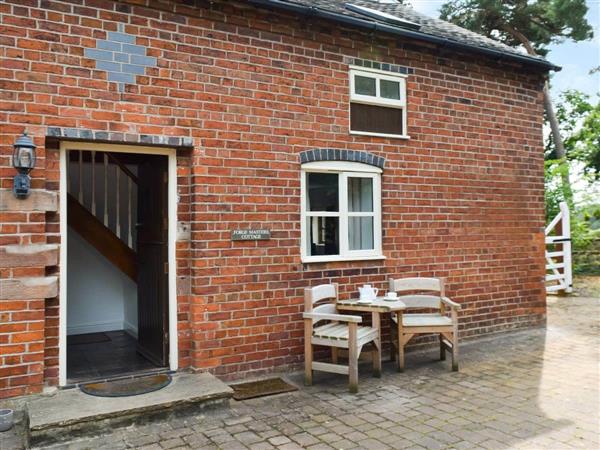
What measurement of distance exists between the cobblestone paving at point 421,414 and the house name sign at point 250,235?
64.6 inches

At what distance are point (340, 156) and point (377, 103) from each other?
1.04 metres

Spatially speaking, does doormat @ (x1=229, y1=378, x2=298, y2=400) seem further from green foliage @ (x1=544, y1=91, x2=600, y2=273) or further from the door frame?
green foliage @ (x1=544, y1=91, x2=600, y2=273)

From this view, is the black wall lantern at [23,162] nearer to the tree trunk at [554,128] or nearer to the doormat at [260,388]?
the doormat at [260,388]

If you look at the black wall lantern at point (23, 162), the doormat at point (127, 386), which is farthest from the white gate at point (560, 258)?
the black wall lantern at point (23, 162)

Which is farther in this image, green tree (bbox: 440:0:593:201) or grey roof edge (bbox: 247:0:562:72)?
green tree (bbox: 440:0:593:201)

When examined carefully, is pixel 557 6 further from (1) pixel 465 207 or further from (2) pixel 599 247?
(1) pixel 465 207

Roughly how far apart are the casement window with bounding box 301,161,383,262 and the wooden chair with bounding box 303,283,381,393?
0.59 meters

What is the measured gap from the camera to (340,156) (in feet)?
20.8

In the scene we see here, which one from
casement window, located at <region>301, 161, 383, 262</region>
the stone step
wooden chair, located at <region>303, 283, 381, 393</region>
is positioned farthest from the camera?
casement window, located at <region>301, 161, 383, 262</region>

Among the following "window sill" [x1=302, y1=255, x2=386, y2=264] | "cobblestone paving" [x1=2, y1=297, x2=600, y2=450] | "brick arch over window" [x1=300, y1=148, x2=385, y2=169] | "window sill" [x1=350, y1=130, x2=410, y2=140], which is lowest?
"cobblestone paving" [x1=2, y1=297, x2=600, y2=450]

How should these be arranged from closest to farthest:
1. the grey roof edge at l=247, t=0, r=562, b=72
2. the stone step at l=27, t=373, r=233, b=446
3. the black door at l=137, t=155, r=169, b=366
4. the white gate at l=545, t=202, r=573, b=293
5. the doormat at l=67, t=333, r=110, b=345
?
the stone step at l=27, t=373, r=233, b=446, the black door at l=137, t=155, r=169, b=366, the grey roof edge at l=247, t=0, r=562, b=72, the doormat at l=67, t=333, r=110, b=345, the white gate at l=545, t=202, r=573, b=293

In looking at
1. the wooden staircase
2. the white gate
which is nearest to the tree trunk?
the white gate

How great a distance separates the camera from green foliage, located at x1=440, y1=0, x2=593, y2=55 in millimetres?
17609

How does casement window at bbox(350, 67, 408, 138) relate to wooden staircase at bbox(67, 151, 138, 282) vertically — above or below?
above
